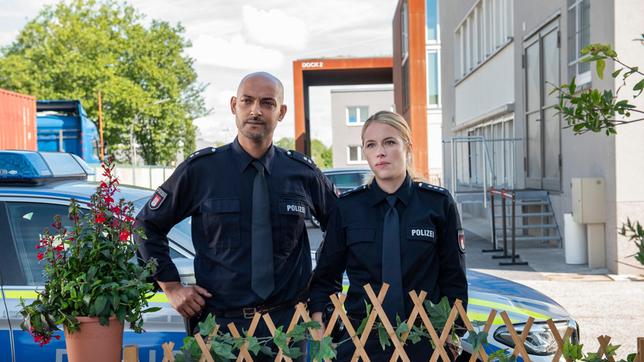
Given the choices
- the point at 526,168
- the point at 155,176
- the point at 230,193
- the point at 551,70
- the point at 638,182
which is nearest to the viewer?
the point at 230,193

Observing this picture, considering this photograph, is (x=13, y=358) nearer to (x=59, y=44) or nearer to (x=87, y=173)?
(x=87, y=173)

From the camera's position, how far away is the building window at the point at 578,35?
1171 centimetres

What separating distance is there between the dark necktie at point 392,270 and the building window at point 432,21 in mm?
34004

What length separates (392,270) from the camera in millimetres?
2850

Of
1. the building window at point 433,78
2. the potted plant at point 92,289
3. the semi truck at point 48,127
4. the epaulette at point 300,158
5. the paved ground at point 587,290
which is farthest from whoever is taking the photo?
the building window at point 433,78

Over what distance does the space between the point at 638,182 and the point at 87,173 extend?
8398 mm

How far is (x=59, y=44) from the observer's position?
150 feet

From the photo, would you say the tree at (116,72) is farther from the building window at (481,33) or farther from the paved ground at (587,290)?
the paved ground at (587,290)

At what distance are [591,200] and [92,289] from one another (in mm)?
9629

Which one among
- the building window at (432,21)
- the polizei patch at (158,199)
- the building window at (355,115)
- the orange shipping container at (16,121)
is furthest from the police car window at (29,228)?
the building window at (355,115)

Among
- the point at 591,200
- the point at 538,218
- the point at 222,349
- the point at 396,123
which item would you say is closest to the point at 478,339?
the point at 222,349

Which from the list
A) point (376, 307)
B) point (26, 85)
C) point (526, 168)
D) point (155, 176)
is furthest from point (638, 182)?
point (26, 85)

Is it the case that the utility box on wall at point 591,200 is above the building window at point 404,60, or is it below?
below

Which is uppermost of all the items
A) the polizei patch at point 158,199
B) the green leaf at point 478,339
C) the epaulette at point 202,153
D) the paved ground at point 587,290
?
the epaulette at point 202,153
